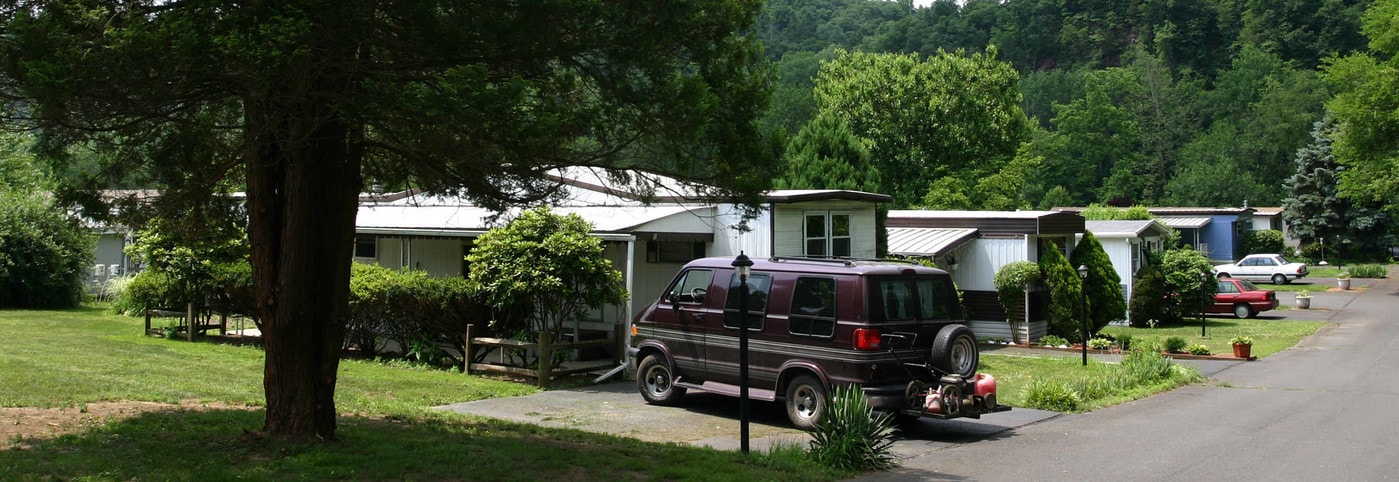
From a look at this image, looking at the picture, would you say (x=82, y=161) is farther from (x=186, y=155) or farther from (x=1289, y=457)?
(x=1289, y=457)

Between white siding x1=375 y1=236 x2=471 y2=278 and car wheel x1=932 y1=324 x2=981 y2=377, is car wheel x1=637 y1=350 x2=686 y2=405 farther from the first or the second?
white siding x1=375 y1=236 x2=471 y2=278

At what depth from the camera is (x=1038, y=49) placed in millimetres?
116062

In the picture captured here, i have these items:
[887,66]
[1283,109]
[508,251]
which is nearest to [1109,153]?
[1283,109]

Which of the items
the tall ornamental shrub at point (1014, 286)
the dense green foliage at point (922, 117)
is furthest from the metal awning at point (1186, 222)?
the tall ornamental shrub at point (1014, 286)

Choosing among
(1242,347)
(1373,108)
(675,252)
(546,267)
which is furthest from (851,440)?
(1373,108)

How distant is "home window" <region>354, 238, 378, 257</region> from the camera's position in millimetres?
20045

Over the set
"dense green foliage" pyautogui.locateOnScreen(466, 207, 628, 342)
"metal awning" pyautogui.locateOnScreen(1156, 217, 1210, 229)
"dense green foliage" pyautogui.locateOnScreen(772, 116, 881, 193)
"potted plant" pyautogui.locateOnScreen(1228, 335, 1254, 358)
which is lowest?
"potted plant" pyautogui.locateOnScreen(1228, 335, 1254, 358)

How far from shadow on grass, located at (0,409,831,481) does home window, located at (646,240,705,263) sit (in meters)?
7.05

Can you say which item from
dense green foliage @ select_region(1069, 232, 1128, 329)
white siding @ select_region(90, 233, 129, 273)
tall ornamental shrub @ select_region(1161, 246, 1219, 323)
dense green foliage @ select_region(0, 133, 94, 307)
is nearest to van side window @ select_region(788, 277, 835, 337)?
dense green foliage @ select_region(1069, 232, 1128, 329)

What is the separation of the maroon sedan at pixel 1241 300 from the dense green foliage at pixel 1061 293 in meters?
10.4

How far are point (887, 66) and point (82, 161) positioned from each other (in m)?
39.6

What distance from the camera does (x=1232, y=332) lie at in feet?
86.7

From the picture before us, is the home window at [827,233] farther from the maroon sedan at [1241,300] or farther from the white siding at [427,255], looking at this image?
the maroon sedan at [1241,300]

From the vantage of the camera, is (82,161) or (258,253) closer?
(258,253)
